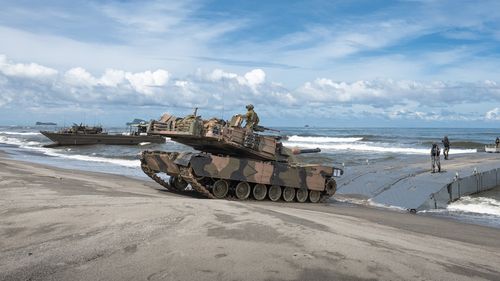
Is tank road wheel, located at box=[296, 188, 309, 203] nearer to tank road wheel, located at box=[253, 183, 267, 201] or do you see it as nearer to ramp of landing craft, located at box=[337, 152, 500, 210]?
tank road wheel, located at box=[253, 183, 267, 201]

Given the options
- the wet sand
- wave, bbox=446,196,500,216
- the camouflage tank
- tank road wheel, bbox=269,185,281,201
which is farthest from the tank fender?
wave, bbox=446,196,500,216

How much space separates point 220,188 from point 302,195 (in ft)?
11.3

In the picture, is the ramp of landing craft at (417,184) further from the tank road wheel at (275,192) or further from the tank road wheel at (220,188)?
the tank road wheel at (220,188)

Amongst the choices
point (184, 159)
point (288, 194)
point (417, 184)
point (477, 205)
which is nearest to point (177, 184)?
point (184, 159)

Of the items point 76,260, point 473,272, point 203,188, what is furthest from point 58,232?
point 203,188

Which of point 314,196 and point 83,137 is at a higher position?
point 83,137

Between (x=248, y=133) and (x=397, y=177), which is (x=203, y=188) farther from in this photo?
(x=397, y=177)

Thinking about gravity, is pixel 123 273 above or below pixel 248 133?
below

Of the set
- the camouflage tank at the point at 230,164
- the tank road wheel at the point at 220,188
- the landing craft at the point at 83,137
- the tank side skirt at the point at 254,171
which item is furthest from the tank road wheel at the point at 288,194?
the landing craft at the point at 83,137

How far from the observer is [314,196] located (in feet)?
61.4

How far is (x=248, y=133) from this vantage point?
16.9m

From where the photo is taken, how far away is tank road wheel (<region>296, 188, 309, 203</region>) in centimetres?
1822

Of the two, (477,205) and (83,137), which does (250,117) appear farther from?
(83,137)

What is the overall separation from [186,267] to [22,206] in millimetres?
4839
